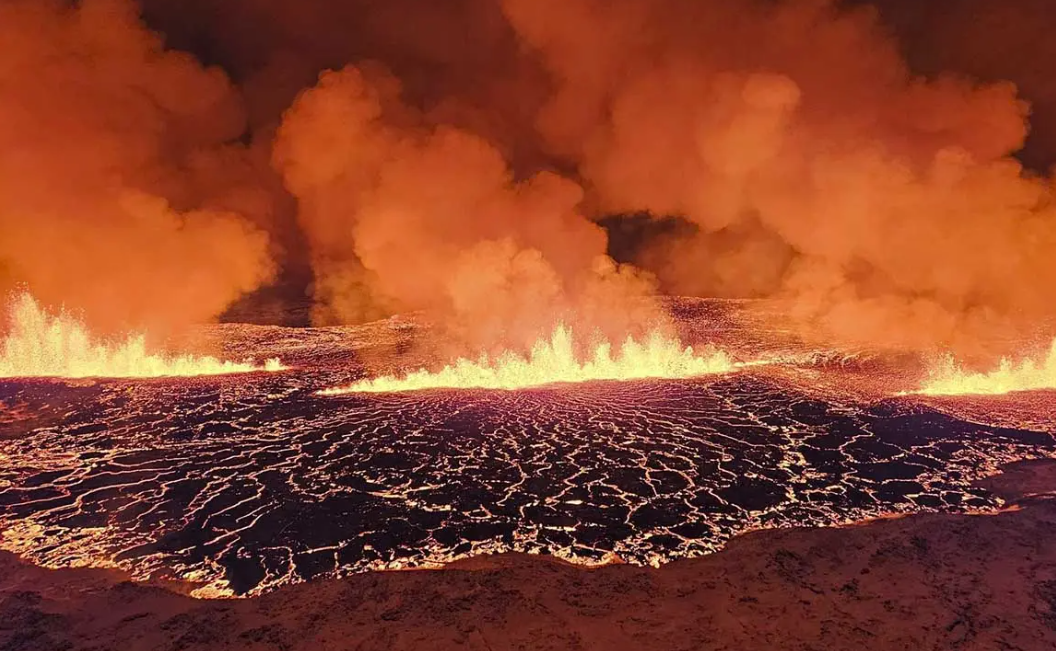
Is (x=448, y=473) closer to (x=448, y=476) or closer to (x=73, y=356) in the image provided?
(x=448, y=476)

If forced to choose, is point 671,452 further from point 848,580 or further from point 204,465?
point 204,465

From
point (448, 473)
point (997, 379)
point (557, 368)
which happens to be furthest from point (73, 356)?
point (997, 379)

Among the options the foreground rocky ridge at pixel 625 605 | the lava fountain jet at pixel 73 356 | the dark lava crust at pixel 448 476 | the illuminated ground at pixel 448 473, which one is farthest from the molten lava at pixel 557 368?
the foreground rocky ridge at pixel 625 605

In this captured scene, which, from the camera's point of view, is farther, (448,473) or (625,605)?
(448,473)

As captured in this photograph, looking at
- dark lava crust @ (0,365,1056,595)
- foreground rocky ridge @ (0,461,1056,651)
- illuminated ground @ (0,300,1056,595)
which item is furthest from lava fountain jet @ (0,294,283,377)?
foreground rocky ridge @ (0,461,1056,651)

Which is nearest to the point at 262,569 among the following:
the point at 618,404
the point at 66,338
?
the point at 618,404

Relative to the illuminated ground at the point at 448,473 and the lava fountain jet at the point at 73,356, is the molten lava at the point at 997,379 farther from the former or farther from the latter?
the lava fountain jet at the point at 73,356
